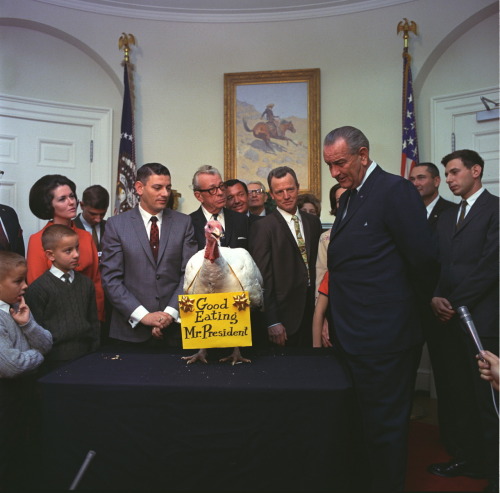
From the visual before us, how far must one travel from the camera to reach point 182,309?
7.10 feet

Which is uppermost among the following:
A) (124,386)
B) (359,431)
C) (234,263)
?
(234,263)

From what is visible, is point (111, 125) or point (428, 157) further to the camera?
point (111, 125)

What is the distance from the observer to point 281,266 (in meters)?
3.19

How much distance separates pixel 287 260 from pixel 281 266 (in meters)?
0.05

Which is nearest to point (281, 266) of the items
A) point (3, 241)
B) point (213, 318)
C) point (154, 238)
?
point (154, 238)

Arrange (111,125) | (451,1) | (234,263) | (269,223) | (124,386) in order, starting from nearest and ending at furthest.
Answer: (124,386), (234,263), (269,223), (451,1), (111,125)

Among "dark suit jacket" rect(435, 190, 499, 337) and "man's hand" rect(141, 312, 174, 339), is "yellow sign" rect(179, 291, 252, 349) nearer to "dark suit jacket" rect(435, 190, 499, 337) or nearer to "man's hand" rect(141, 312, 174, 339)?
"man's hand" rect(141, 312, 174, 339)

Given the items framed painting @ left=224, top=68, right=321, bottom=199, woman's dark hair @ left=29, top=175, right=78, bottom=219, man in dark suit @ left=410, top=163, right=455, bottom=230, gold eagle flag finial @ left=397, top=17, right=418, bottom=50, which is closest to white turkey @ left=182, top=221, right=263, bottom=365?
woman's dark hair @ left=29, top=175, right=78, bottom=219

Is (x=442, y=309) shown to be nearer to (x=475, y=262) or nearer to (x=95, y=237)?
(x=475, y=262)

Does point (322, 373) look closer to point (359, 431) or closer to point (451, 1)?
point (359, 431)

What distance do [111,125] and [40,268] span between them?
327 cm

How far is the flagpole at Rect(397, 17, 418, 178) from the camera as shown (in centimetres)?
519

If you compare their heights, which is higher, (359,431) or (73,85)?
(73,85)

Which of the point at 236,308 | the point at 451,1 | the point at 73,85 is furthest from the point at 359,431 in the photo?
the point at 73,85
